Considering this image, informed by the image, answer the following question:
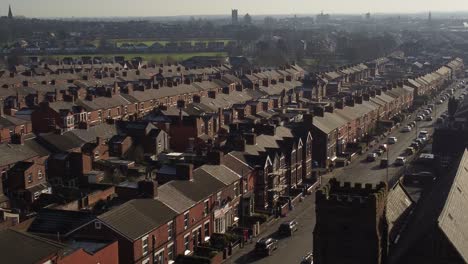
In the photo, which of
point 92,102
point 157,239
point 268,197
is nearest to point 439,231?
point 157,239

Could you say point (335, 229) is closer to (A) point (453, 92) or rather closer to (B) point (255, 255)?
(B) point (255, 255)

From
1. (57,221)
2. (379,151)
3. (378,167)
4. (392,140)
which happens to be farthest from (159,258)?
(392,140)

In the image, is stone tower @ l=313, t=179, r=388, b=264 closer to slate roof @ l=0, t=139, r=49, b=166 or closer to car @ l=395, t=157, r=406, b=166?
slate roof @ l=0, t=139, r=49, b=166

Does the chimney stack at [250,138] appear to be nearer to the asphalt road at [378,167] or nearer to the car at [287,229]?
the car at [287,229]

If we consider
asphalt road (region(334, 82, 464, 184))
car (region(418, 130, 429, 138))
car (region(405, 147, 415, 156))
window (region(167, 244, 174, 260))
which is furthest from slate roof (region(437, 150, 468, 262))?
car (region(418, 130, 429, 138))

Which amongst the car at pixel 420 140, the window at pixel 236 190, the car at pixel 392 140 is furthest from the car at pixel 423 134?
the window at pixel 236 190

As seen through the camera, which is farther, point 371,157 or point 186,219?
point 371,157

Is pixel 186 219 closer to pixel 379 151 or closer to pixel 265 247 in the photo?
pixel 265 247
